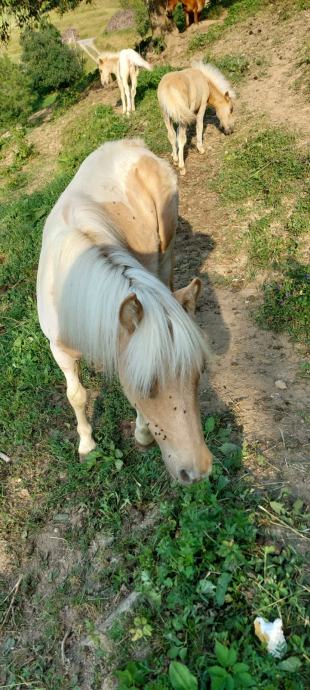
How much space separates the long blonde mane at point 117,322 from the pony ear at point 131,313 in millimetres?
29

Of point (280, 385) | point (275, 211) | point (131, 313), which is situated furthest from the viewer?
point (275, 211)

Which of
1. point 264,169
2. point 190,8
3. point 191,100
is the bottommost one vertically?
point 264,169

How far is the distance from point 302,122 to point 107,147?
4.60m

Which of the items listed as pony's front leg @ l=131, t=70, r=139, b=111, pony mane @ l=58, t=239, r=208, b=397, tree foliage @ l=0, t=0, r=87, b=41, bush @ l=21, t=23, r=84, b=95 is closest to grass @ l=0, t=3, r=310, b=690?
pony mane @ l=58, t=239, r=208, b=397

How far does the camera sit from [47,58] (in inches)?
570

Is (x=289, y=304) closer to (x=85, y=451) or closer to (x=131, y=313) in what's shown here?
(x=85, y=451)

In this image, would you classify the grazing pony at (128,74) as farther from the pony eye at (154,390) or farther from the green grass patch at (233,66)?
the pony eye at (154,390)

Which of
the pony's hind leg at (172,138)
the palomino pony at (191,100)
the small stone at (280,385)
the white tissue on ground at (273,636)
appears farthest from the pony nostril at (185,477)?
the pony's hind leg at (172,138)

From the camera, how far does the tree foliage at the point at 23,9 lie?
36.4 feet

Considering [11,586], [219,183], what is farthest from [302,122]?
[11,586]

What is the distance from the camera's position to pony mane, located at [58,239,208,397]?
2.19 meters

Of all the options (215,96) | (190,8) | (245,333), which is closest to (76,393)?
(245,333)

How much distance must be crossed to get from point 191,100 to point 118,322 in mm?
7280

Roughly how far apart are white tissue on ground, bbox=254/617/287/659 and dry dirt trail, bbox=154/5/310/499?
0.88 meters
